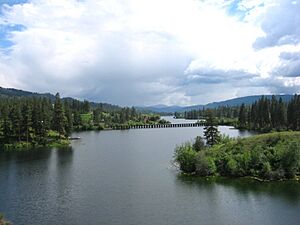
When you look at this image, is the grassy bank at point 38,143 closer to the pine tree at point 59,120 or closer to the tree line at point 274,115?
the pine tree at point 59,120

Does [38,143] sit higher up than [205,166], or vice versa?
[38,143]

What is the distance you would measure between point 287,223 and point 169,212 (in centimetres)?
1426

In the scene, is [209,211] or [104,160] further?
[104,160]

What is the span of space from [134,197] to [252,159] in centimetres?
2480

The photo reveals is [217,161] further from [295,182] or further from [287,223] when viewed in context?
[287,223]

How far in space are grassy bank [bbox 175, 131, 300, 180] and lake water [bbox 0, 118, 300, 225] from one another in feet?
9.42

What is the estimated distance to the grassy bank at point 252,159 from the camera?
66750 mm

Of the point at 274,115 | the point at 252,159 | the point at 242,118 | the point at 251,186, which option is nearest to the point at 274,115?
the point at 274,115

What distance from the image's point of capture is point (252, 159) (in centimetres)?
6869

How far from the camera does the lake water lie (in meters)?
46.6

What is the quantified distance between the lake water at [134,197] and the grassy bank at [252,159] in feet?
9.42

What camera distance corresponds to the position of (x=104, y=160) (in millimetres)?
91812

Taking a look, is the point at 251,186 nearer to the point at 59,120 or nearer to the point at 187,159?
the point at 187,159

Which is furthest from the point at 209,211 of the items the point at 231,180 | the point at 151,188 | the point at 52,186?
the point at 52,186
